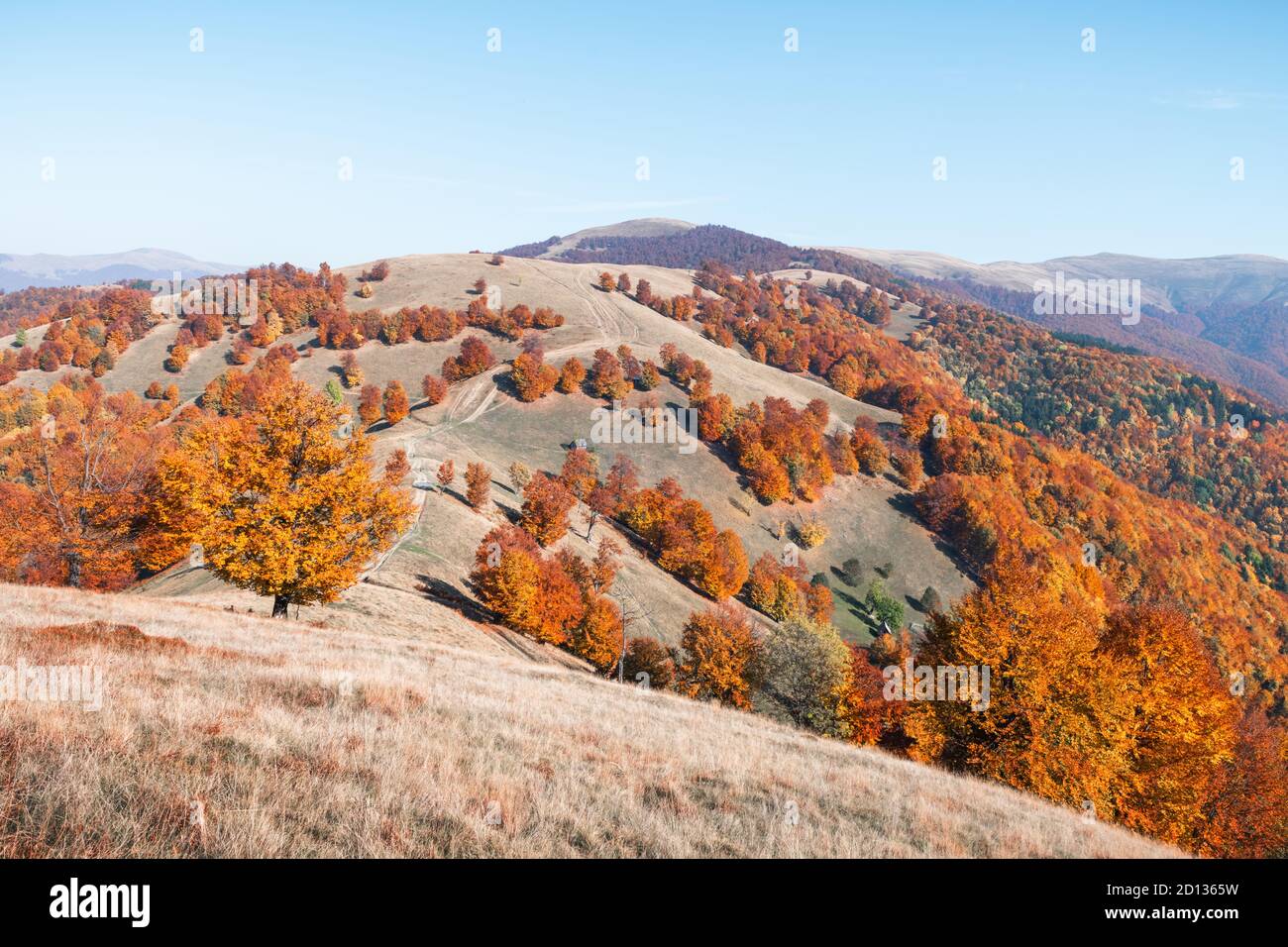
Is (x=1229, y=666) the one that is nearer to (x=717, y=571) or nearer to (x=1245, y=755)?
(x=1245, y=755)

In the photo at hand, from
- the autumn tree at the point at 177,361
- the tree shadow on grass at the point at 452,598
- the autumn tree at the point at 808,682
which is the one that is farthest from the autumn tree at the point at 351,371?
the autumn tree at the point at 808,682

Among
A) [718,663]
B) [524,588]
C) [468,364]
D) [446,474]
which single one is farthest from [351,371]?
[718,663]

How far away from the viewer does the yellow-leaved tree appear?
923 inches

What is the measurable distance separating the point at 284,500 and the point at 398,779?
67.2 feet

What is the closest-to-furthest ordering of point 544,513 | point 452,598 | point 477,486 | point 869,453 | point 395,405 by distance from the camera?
1. point 452,598
2. point 477,486
3. point 544,513
4. point 395,405
5. point 869,453

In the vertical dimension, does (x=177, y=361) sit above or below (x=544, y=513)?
above

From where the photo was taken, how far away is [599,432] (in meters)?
111

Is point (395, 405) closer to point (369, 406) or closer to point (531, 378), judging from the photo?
point (369, 406)

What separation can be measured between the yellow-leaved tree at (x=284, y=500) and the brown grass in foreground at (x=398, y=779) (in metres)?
7.51

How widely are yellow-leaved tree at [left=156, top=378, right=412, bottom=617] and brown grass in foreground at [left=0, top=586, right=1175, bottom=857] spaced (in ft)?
24.7

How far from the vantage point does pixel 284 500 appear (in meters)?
23.9

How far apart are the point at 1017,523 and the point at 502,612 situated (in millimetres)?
111238

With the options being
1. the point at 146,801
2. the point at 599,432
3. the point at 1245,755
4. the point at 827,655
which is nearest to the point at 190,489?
the point at 146,801

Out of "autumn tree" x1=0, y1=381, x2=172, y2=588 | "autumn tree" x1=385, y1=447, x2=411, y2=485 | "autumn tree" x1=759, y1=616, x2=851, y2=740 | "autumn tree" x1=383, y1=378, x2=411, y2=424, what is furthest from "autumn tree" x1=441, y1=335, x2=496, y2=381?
"autumn tree" x1=759, y1=616, x2=851, y2=740
